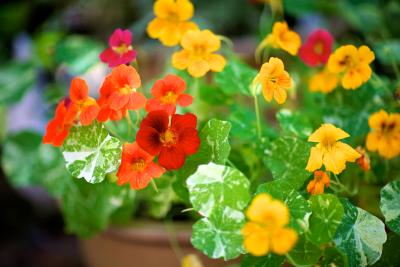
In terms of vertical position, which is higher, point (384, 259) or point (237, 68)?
point (237, 68)

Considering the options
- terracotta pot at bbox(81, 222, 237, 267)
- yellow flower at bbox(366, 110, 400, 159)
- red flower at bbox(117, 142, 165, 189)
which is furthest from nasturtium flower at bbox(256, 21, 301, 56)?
terracotta pot at bbox(81, 222, 237, 267)

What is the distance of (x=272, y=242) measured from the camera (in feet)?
1.53

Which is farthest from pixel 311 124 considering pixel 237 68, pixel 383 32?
pixel 383 32

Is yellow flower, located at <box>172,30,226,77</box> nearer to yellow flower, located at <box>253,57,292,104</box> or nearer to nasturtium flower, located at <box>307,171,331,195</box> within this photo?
yellow flower, located at <box>253,57,292,104</box>

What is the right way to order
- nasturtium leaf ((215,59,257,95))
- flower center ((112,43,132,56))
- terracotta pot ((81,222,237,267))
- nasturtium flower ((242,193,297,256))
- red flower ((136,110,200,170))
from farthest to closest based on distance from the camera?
terracotta pot ((81,222,237,267)) → nasturtium leaf ((215,59,257,95)) → flower center ((112,43,132,56)) → red flower ((136,110,200,170)) → nasturtium flower ((242,193,297,256))

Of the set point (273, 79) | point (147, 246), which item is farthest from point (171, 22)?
point (147, 246)

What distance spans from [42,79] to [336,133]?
54.1 inches

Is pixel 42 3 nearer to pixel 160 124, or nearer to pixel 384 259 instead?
pixel 160 124

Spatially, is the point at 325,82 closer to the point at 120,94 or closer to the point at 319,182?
the point at 319,182

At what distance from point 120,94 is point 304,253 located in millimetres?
288

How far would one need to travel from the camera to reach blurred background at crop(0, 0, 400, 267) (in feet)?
3.71

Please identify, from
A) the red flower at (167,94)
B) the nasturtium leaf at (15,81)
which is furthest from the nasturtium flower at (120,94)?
the nasturtium leaf at (15,81)

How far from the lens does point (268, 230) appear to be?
1.55 ft

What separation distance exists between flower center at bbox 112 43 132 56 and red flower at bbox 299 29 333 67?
0.27 m
